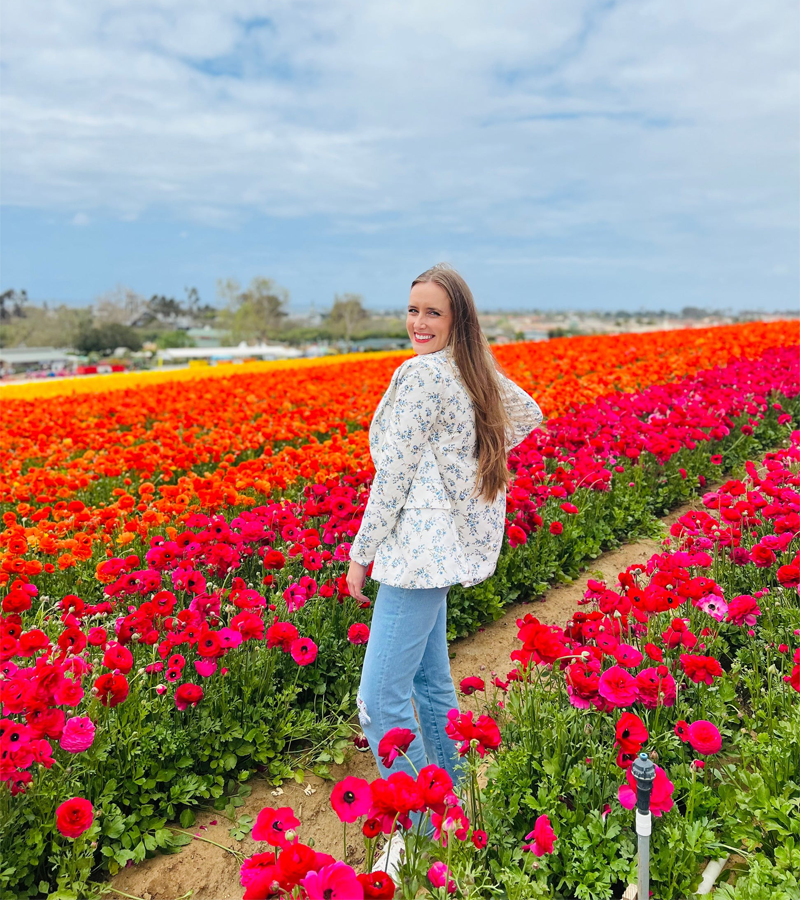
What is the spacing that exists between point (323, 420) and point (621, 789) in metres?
7.21

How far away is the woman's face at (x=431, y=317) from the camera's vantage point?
2633mm

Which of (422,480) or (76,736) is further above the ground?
(422,480)

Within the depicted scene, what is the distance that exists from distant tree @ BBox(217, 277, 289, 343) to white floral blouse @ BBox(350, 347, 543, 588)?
232 feet

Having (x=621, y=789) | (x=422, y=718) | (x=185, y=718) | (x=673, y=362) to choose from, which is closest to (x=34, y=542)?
(x=185, y=718)

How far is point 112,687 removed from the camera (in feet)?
9.37

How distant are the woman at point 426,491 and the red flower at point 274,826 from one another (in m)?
0.66

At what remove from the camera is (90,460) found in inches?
325

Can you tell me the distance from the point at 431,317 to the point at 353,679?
7.11 ft

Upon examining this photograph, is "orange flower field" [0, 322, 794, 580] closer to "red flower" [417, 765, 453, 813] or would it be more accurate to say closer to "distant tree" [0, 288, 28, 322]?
"red flower" [417, 765, 453, 813]

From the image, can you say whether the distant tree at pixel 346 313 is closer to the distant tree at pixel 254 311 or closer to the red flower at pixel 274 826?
the distant tree at pixel 254 311

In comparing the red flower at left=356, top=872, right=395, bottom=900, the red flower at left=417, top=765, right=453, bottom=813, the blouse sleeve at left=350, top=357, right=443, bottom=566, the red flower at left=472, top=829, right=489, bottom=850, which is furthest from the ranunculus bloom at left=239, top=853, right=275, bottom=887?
the blouse sleeve at left=350, top=357, right=443, bottom=566

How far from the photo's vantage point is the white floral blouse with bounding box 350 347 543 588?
249cm

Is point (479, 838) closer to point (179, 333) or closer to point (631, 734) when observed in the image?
point (631, 734)

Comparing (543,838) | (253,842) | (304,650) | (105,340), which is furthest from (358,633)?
(105,340)
